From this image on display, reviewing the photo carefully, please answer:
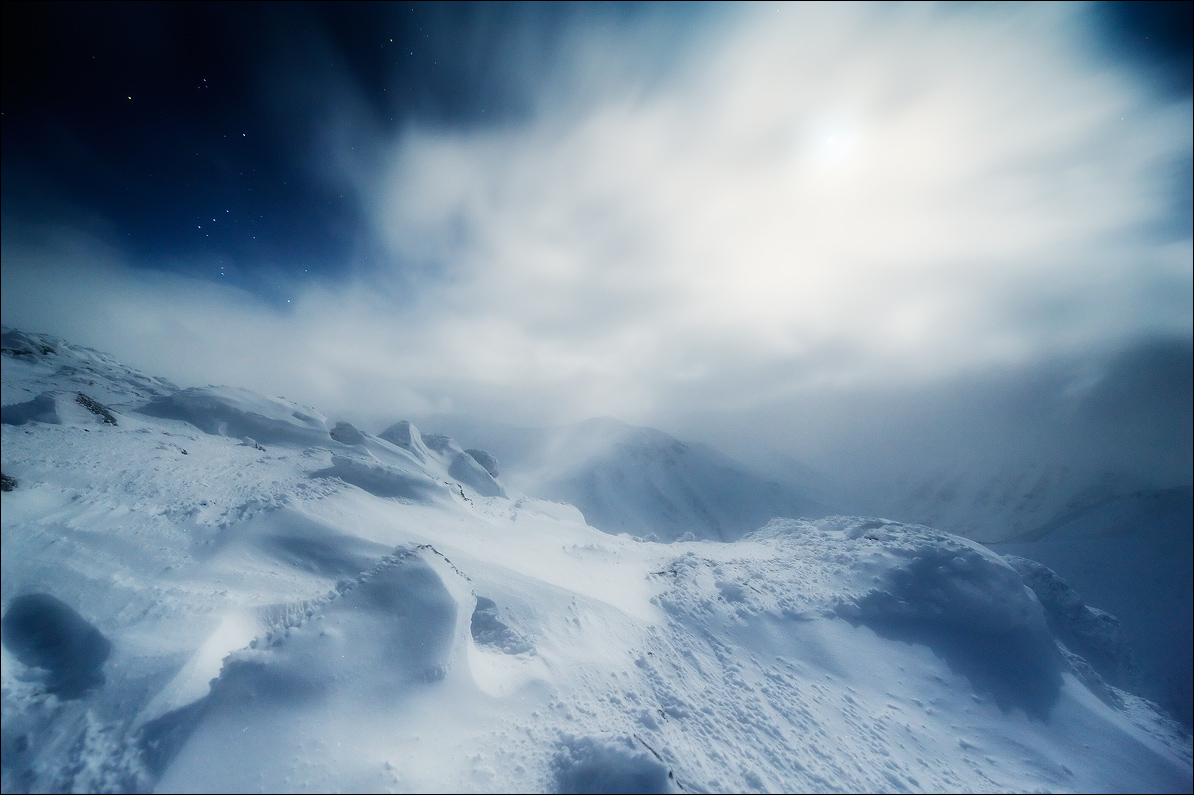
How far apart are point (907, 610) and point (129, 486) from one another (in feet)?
78.0

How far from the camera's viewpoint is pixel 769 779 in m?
7.91

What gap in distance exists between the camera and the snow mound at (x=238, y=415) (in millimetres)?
22359

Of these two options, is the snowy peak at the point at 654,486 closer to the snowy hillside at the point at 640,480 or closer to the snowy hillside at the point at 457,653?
the snowy hillside at the point at 640,480

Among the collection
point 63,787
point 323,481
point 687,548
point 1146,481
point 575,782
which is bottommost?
point 63,787

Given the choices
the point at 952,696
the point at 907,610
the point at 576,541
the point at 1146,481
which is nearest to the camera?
the point at 952,696

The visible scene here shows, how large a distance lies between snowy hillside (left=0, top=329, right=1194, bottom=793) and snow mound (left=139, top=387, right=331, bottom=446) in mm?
5637

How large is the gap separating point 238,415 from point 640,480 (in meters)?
117

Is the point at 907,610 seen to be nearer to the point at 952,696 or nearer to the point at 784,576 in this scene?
the point at 952,696

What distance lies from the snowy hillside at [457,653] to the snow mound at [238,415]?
564 centimetres

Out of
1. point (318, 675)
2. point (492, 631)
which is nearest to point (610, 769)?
point (492, 631)

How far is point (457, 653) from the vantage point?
27.6 feet

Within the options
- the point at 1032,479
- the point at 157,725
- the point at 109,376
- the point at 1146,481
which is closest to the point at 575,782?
the point at 157,725

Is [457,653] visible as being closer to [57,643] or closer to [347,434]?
[57,643]

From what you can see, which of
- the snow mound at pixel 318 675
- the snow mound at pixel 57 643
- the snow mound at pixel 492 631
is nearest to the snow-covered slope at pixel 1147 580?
the snow mound at pixel 492 631
